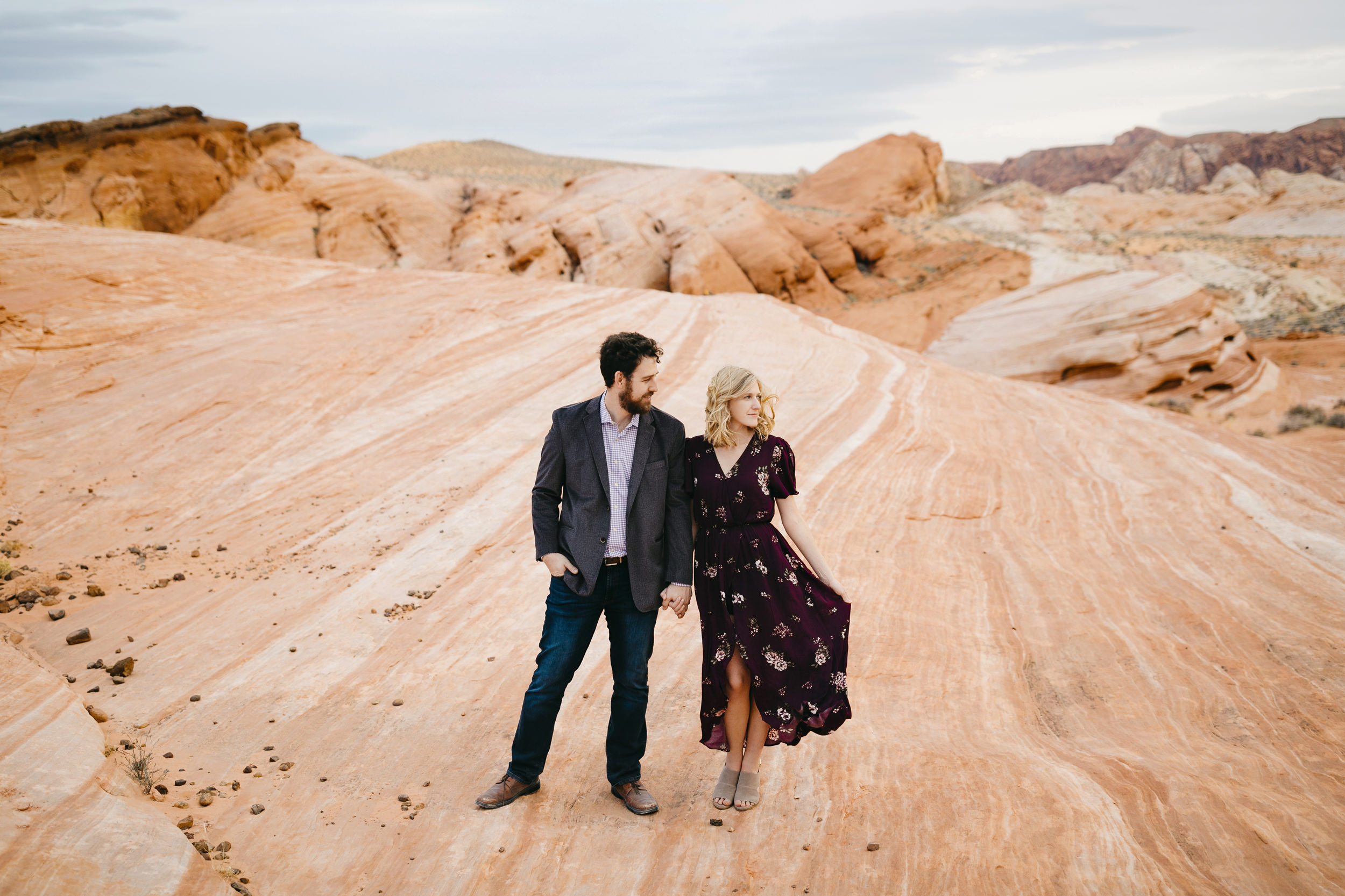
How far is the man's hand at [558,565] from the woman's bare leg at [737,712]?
2.49 ft

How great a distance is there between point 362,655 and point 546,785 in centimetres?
178

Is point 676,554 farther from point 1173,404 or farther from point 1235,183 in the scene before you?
point 1235,183

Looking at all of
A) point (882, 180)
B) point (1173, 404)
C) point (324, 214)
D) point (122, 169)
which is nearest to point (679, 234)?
point (324, 214)

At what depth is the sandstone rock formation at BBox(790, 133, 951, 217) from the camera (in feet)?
126

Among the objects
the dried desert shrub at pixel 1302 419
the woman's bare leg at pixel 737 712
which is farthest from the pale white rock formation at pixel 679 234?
the woman's bare leg at pixel 737 712

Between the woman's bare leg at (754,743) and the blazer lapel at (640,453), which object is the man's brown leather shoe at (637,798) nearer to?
the woman's bare leg at (754,743)

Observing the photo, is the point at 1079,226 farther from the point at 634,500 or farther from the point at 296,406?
the point at 634,500

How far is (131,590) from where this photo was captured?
5.87m

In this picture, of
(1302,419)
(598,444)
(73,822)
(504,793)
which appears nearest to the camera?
(73,822)

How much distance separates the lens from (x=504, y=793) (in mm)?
3598

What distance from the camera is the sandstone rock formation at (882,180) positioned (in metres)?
38.4

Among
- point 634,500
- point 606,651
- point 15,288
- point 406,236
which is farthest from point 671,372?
point 406,236

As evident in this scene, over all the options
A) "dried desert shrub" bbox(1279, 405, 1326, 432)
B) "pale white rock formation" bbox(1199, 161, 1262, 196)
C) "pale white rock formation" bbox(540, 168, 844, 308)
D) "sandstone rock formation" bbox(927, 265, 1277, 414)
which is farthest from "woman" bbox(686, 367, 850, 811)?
"pale white rock formation" bbox(1199, 161, 1262, 196)

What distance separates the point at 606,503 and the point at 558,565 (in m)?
0.31
